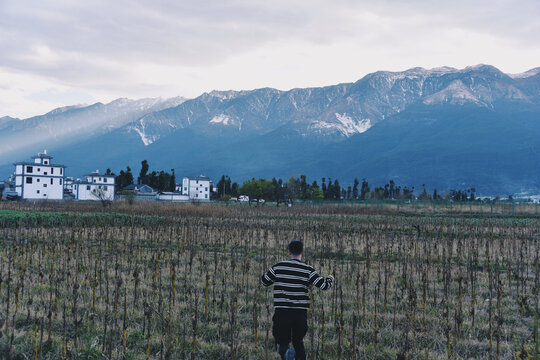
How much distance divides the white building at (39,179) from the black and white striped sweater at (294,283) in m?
80.1

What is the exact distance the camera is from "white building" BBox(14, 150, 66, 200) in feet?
251

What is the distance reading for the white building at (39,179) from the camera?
76.6 meters

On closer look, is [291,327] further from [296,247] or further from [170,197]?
[170,197]

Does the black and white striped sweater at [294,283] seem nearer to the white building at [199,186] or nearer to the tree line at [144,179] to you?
the tree line at [144,179]

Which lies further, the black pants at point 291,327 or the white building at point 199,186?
the white building at point 199,186

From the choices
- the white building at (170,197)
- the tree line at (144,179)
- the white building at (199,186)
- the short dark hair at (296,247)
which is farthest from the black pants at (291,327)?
the white building at (199,186)

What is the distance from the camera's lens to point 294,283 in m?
5.58

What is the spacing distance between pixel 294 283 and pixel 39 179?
84.0 metres

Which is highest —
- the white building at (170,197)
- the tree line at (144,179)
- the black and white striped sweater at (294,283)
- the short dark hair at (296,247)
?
the tree line at (144,179)

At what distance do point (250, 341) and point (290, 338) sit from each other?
1.64m

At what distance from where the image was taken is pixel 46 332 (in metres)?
6.94

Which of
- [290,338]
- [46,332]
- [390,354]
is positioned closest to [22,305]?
[46,332]

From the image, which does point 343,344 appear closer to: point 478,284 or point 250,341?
point 250,341

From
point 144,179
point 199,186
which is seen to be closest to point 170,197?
point 144,179
